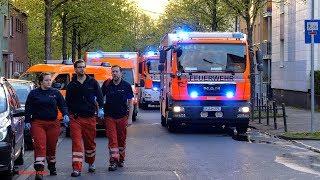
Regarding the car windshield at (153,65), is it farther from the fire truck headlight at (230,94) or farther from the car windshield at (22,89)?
the car windshield at (22,89)

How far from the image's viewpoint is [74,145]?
11.9 m

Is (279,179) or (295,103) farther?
(295,103)

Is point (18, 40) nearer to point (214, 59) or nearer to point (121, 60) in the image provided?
point (121, 60)

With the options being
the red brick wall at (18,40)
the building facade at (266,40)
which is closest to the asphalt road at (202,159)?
the building facade at (266,40)

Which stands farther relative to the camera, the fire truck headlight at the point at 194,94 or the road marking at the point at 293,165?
the fire truck headlight at the point at 194,94

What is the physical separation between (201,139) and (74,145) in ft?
26.0

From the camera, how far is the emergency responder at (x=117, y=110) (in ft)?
41.9

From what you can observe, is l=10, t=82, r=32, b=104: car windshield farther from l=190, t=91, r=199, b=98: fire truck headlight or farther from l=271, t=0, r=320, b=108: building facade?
l=271, t=0, r=320, b=108: building facade

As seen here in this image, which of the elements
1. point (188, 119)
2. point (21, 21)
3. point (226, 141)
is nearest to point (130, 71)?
point (188, 119)

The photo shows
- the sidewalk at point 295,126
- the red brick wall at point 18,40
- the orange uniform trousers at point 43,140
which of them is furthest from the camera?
the red brick wall at point 18,40

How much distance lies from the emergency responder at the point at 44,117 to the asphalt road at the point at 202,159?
58cm

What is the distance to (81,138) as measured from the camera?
12094mm

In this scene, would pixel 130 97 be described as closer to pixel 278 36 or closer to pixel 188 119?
pixel 188 119

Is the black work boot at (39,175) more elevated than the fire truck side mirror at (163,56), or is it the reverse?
the fire truck side mirror at (163,56)
